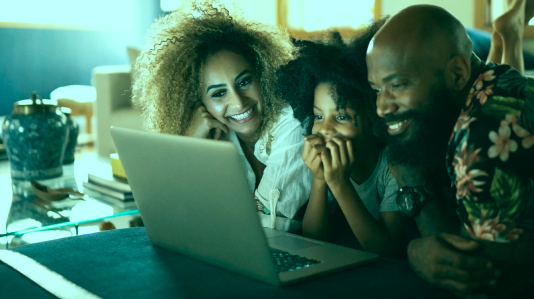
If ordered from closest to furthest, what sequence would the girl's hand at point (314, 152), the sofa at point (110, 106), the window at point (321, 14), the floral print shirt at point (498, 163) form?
the floral print shirt at point (498, 163)
the girl's hand at point (314, 152)
the sofa at point (110, 106)
the window at point (321, 14)

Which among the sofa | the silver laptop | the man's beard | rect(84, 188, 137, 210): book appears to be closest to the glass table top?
rect(84, 188, 137, 210): book

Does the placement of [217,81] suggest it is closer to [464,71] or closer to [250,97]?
[250,97]

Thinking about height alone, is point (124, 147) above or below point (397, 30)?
below

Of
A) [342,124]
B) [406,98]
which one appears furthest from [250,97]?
[406,98]

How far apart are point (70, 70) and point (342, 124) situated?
494cm

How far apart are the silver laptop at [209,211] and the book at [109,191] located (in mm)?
706

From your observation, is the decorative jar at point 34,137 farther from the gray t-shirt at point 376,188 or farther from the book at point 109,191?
the gray t-shirt at point 376,188

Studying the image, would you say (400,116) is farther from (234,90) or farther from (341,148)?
(234,90)

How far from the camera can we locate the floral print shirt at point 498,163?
68 centimetres

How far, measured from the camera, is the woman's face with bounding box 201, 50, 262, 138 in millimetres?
1416

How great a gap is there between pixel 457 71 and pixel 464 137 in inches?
4.9

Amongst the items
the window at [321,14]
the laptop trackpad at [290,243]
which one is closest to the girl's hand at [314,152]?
the laptop trackpad at [290,243]

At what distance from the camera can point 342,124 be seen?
112 cm

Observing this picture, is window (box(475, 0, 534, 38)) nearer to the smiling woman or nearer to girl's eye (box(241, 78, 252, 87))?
the smiling woman
